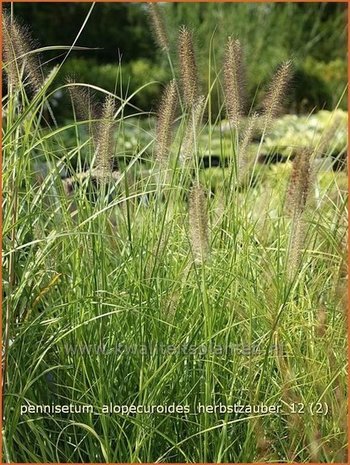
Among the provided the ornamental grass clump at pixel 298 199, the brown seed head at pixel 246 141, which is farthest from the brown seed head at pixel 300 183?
the brown seed head at pixel 246 141

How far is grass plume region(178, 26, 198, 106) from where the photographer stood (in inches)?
114

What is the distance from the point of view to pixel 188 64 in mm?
2908

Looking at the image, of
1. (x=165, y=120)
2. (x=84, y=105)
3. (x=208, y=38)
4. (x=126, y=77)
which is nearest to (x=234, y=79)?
(x=165, y=120)

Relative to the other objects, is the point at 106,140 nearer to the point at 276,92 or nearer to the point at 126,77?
the point at 276,92

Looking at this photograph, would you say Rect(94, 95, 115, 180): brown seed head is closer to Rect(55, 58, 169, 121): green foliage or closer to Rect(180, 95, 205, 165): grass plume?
Rect(180, 95, 205, 165): grass plume

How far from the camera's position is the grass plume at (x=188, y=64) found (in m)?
2.90

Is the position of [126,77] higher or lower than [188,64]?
lower

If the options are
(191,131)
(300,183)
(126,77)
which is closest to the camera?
(300,183)

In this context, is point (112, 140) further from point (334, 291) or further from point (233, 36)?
point (334, 291)

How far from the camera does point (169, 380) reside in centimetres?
303

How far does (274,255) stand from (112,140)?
0.89 metres

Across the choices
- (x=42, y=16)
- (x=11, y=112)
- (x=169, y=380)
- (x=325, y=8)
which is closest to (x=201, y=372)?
(x=169, y=380)

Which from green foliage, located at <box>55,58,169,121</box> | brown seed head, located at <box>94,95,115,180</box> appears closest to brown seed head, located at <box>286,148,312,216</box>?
brown seed head, located at <box>94,95,115,180</box>

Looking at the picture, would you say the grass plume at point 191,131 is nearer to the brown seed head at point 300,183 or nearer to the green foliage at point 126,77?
the brown seed head at point 300,183
